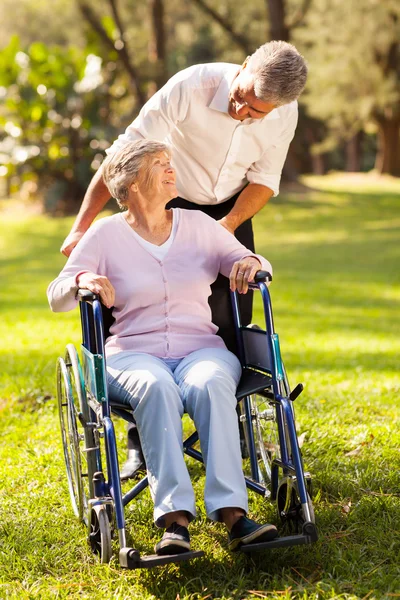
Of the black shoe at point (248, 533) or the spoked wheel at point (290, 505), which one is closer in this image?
the black shoe at point (248, 533)

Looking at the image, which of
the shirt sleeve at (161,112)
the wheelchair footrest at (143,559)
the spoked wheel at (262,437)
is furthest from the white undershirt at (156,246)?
the wheelchair footrest at (143,559)

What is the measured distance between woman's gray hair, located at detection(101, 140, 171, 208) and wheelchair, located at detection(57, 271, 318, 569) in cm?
43

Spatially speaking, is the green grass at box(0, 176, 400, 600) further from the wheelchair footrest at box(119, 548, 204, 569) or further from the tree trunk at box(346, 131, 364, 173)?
the tree trunk at box(346, 131, 364, 173)

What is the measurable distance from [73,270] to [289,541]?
1.14 m

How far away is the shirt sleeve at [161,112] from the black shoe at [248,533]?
1.52 metres

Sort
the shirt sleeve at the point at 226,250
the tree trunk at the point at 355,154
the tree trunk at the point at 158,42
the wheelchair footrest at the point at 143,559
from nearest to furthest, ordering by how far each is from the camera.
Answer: the wheelchair footrest at the point at 143,559 → the shirt sleeve at the point at 226,250 → the tree trunk at the point at 158,42 → the tree trunk at the point at 355,154

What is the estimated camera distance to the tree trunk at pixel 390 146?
86.9ft

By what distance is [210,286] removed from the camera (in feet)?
10.6

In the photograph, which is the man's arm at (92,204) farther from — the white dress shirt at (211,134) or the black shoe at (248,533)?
the black shoe at (248,533)

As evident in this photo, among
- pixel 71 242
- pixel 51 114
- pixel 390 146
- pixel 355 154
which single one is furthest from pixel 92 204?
pixel 355 154

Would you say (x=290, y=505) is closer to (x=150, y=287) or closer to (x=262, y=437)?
(x=262, y=437)

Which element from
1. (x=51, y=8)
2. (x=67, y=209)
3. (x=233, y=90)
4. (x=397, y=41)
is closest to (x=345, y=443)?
(x=233, y=90)

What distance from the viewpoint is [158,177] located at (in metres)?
2.89

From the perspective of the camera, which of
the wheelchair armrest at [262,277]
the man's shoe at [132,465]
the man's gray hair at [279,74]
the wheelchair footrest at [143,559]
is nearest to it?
the wheelchair footrest at [143,559]
